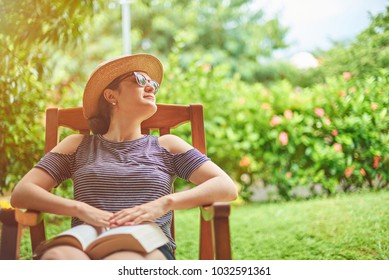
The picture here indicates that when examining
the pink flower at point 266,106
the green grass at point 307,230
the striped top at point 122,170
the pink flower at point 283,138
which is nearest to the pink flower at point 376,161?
the green grass at point 307,230

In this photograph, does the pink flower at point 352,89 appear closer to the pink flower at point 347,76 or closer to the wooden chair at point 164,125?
the pink flower at point 347,76

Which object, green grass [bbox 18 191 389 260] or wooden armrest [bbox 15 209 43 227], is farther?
green grass [bbox 18 191 389 260]

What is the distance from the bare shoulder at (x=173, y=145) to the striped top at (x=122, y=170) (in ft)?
0.05

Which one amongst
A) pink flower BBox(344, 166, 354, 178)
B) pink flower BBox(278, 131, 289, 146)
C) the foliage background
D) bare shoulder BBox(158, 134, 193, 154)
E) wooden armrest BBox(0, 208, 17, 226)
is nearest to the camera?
wooden armrest BBox(0, 208, 17, 226)

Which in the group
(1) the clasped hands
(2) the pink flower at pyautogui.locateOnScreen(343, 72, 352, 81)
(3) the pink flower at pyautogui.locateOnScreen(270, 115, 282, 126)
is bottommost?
(1) the clasped hands

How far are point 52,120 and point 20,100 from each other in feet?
2.01

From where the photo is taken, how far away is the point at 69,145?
1.94 m

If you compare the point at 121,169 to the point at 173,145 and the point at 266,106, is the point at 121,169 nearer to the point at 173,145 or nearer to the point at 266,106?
the point at 173,145

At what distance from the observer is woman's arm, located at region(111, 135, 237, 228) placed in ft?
5.79

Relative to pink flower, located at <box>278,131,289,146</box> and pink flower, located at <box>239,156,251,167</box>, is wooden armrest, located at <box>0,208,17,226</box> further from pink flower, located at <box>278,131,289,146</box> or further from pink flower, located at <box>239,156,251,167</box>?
pink flower, located at <box>278,131,289,146</box>

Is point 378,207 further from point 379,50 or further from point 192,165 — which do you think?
point 192,165

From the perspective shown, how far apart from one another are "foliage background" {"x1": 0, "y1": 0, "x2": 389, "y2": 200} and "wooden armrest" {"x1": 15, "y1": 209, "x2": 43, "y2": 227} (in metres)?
0.61

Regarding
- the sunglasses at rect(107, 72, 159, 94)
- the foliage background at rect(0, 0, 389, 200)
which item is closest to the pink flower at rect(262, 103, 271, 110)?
the foliage background at rect(0, 0, 389, 200)

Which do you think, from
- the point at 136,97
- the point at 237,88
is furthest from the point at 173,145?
the point at 237,88
